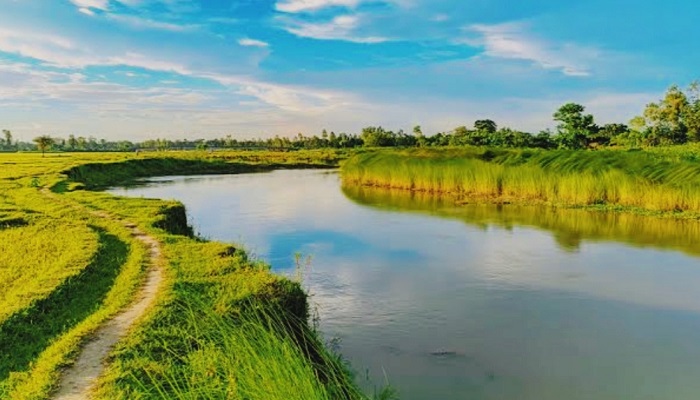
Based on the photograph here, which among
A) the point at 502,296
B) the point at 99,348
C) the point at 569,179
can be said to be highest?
the point at 569,179

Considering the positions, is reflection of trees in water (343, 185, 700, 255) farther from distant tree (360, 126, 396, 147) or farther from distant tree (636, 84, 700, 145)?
distant tree (360, 126, 396, 147)

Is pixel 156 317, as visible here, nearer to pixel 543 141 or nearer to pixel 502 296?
pixel 502 296

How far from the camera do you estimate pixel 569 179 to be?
17922mm

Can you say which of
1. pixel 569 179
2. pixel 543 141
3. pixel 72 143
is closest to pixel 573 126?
pixel 543 141

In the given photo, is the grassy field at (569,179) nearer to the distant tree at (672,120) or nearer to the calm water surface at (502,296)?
the calm water surface at (502,296)

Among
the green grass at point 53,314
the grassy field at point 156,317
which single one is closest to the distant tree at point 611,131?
the grassy field at point 156,317

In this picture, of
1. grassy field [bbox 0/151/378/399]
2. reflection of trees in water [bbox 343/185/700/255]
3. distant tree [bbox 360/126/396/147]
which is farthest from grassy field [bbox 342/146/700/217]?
distant tree [bbox 360/126/396/147]

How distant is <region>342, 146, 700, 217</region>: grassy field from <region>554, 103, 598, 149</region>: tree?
7234mm

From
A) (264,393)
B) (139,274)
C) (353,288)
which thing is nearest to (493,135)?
(353,288)

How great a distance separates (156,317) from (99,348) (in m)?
0.62

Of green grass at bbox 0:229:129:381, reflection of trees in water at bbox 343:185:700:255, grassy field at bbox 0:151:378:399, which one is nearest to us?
grassy field at bbox 0:151:378:399

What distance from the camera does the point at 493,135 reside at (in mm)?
43281

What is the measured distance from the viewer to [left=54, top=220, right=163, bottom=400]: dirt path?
3.78 metres

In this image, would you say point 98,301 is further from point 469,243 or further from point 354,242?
point 469,243
